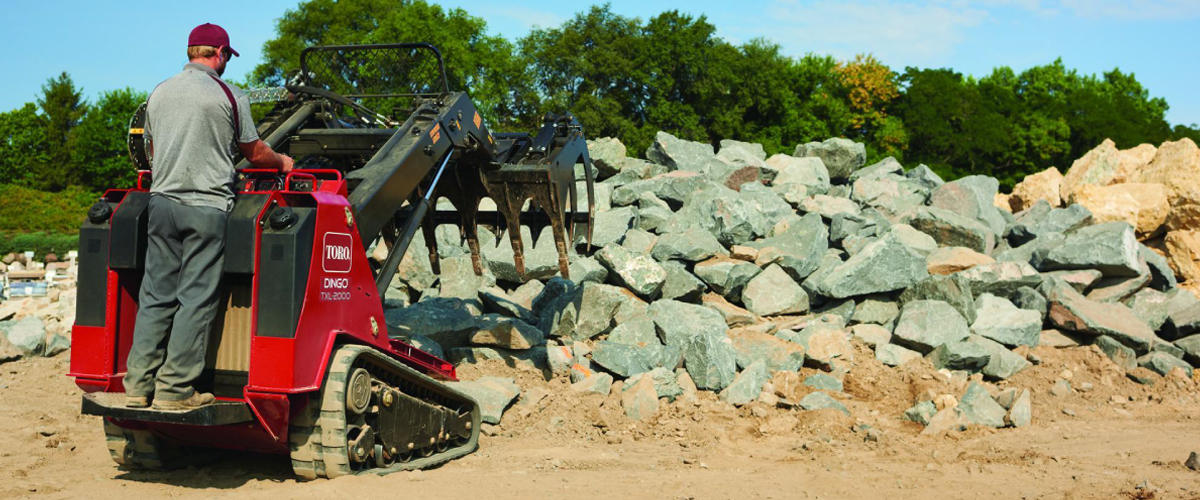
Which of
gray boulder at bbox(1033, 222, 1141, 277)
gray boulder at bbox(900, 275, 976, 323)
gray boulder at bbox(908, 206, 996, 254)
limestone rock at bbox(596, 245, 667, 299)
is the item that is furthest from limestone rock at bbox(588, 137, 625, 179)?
gray boulder at bbox(1033, 222, 1141, 277)

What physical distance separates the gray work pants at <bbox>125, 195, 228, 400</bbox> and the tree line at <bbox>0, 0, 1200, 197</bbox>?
28.0 metres

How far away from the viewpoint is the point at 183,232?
406cm

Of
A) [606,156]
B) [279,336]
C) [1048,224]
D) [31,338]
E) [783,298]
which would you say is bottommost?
[31,338]

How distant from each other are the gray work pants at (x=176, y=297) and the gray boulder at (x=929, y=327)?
7.23m

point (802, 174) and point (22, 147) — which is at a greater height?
point (22, 147)

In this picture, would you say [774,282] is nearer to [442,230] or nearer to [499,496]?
[442,230]

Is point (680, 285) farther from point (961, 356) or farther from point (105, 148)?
point (105, 148)

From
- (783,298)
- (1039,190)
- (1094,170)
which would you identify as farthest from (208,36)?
(1094,170)

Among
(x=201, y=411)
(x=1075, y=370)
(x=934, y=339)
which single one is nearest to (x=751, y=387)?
(x=934, y=339)

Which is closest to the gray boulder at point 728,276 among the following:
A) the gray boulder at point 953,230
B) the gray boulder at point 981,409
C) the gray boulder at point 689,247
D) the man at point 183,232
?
the gray boulder at point 689,247

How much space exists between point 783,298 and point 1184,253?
7.92 metres

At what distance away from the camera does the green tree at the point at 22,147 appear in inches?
1447

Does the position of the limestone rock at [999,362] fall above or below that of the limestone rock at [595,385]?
above

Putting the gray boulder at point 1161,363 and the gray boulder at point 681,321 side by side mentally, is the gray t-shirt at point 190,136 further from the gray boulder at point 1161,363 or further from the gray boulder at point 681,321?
the gray boulder at point 1161,363
